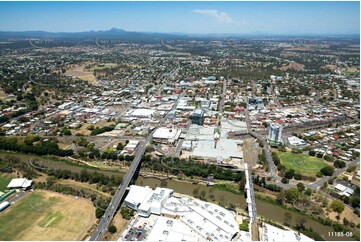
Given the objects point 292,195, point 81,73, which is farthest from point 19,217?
point 81,73

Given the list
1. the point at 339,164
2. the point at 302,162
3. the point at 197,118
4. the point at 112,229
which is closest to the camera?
the point at 112,229

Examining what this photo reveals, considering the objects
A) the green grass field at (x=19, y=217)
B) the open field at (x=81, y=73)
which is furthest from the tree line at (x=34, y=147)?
the open field at (x=81, y=73)

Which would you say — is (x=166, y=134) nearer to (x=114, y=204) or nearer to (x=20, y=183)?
(x=114, y=204)

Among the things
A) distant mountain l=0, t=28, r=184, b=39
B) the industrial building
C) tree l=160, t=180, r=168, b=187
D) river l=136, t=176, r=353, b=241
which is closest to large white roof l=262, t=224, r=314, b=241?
the industrial building

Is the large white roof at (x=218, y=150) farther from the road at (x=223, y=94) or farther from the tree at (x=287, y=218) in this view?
the road at (x=223, y=94)

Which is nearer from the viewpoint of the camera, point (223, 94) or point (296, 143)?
point (296, 143)

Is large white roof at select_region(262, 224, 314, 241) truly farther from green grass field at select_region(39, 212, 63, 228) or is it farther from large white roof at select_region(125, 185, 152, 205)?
green grass field at select_region(39, 212, 63, 228)

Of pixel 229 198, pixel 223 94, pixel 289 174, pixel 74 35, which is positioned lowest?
pixel 229 198
